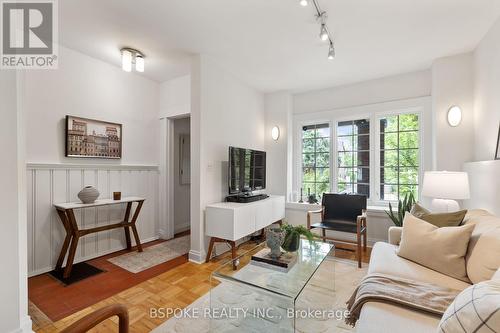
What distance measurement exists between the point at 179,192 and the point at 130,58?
2.44m

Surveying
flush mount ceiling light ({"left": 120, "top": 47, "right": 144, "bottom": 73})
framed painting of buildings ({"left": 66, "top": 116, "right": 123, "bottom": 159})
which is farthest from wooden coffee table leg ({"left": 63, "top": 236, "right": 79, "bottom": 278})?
flush mount ceiling light ({"left": 120, "top": 47, "right": 144, "bottom": 73})

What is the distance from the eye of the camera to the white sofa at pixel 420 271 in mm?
1164

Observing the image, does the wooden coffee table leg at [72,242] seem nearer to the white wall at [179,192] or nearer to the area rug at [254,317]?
the area rug at [254,317]

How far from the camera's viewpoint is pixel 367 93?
3809 millimetres

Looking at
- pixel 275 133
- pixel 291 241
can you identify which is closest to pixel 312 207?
pixel 275 133

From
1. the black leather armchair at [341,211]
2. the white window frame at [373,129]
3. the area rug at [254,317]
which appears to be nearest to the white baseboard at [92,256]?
the area rug at [254,317]

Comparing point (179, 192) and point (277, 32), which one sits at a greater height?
point (277, 32)

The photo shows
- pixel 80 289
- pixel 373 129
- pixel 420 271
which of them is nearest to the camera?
pixel 420 271

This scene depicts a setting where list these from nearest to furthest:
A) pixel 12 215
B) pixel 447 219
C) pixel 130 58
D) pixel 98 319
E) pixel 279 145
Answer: pixel 98 319 < pixel 12 215 < pixel 447 219 < pixel 130 58 < pixel 279 145

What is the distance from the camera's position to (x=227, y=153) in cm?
344

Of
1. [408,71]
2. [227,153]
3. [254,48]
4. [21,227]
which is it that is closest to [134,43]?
[254,48]

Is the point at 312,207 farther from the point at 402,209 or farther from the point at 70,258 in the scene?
the point at 70,258

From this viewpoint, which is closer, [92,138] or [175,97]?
[92,138]

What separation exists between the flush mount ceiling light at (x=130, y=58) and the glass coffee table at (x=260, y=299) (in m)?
2.56
